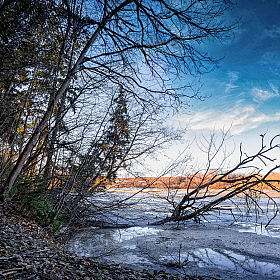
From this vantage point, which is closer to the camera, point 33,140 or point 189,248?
point 33,140

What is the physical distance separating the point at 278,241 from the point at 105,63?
304 inches

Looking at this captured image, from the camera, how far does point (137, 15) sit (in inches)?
228

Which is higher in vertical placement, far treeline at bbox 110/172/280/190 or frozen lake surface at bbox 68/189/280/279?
far treeline at bbox 110/172/280/190

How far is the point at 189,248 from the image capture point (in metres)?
5.84

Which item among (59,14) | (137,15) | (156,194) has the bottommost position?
(156,194)

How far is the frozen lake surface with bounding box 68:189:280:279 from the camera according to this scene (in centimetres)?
449

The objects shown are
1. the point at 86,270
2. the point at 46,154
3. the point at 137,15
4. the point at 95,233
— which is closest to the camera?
the point at 86,270

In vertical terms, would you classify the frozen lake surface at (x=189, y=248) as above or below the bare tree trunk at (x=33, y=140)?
below

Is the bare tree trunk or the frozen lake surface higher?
the bare tree trunk

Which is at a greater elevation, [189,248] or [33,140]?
[33,140]

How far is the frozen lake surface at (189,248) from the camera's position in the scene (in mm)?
4488

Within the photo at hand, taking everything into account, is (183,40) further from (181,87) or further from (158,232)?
(158,232)

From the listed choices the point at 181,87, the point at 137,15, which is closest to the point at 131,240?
the point at 181,87

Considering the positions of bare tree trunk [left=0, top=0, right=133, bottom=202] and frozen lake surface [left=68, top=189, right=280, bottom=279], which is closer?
frozen lake surface [left=68, top=189, right=280, bottom=279]
